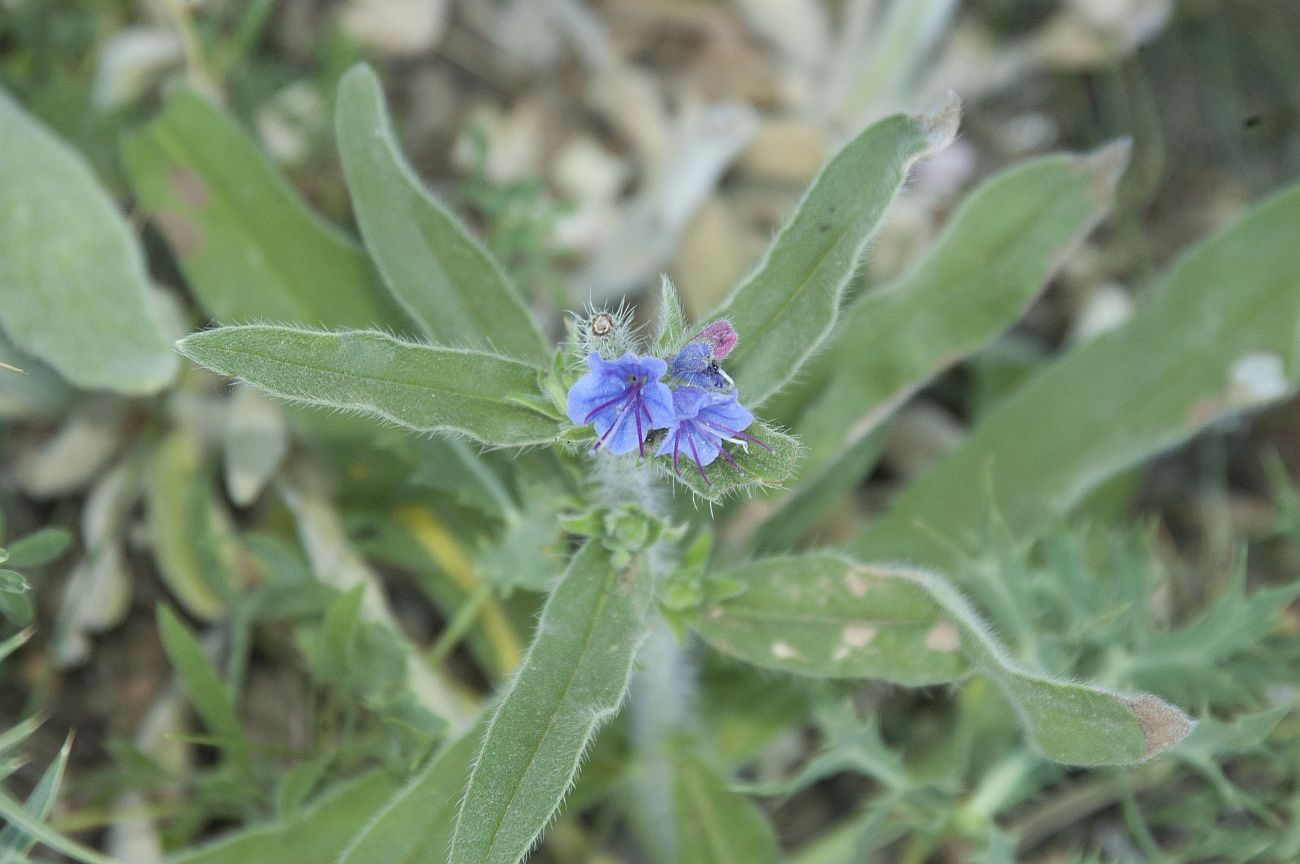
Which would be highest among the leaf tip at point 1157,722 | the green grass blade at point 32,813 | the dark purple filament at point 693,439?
the dark purple filament at point 693,439

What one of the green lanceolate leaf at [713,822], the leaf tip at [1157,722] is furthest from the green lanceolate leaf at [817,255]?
the green lanceolate leaf at [713,822]

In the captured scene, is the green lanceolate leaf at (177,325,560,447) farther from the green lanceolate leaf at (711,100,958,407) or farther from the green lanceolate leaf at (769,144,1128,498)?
the green lanceolate leaf at (769,144,1128,498)

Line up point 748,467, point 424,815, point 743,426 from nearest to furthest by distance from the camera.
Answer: point 743,426 < point 748,467 < point 424,815

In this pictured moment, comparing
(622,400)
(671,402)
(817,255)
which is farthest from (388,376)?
(817,255)

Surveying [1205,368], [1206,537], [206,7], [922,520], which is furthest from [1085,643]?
[206,7]

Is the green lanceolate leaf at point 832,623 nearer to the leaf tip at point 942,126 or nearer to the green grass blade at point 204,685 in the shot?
the leaf tip at point 942,126

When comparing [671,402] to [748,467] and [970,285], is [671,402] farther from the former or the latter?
[970,285]

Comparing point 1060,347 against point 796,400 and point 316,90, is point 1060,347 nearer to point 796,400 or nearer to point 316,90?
point 796,400
